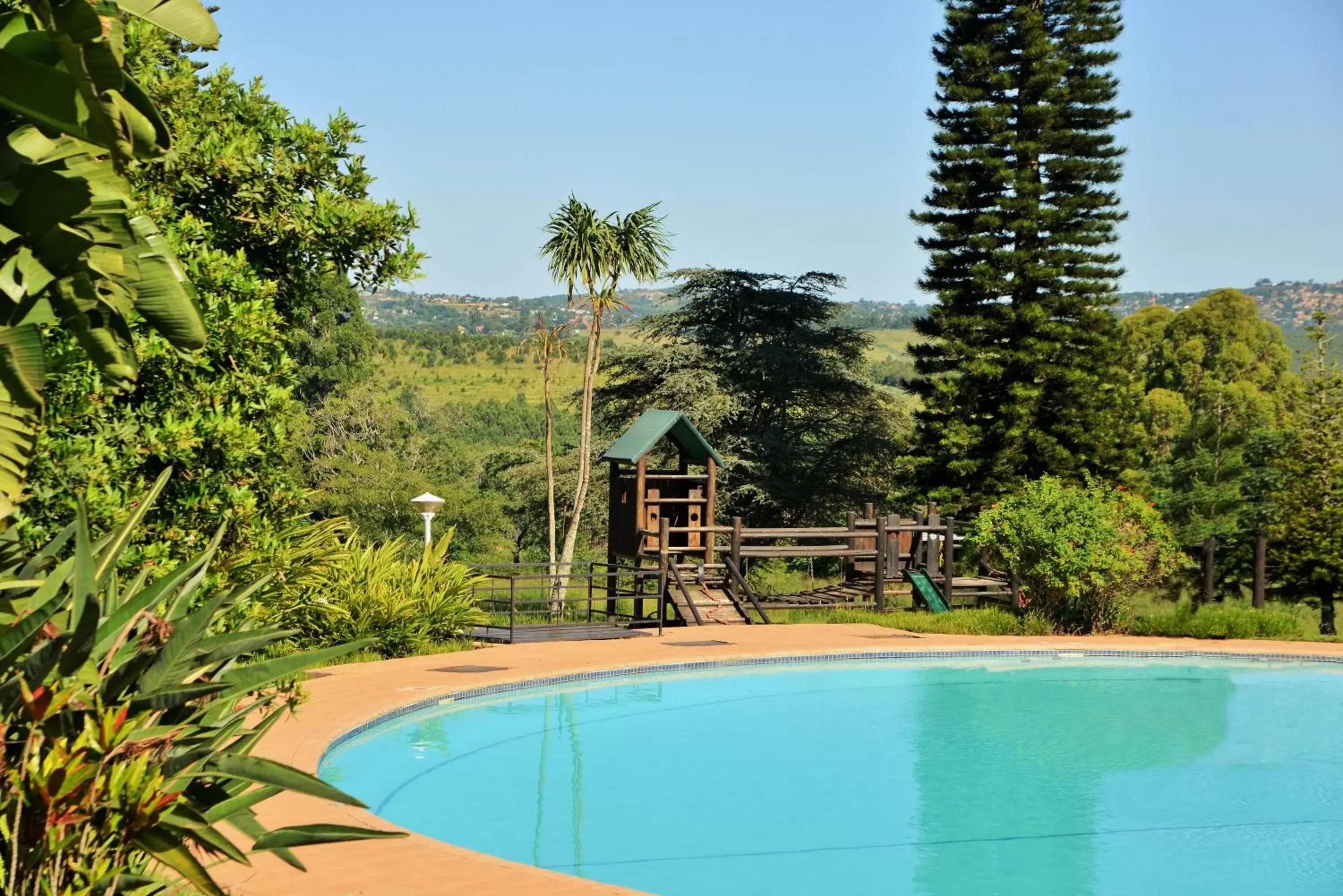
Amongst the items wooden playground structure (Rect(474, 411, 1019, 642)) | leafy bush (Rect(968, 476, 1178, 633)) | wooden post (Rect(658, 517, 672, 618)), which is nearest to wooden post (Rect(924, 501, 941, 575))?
wooden playground structure (Rect(474, 411, 1019, 642))

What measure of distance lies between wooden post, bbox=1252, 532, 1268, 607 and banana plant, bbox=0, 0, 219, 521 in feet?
51.0

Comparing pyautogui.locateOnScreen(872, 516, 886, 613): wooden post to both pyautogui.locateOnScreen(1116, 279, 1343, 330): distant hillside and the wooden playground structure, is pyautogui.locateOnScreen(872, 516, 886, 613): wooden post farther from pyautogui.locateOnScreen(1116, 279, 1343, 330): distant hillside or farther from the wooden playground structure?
pyautogui.locateOnScreen(1116, 279, 1343, 330): distant hillside

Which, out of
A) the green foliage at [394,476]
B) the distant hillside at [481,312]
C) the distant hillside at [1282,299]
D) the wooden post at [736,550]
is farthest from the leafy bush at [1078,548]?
the distant hillside at [1282,299]

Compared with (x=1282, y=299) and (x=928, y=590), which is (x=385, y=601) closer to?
(x=928, y=590)

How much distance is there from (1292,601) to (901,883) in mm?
11551

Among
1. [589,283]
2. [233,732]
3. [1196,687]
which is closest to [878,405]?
[589,283]

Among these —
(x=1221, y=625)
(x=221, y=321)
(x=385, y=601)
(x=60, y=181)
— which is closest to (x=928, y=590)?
(x=1221, y=625)

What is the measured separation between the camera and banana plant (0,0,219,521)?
3.22m

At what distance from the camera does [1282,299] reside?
166 m

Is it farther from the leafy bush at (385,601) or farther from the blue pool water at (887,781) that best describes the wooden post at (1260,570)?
the leafy bush at (385,601)

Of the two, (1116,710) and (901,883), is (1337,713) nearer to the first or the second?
(1116,710)

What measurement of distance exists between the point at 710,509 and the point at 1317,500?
7.53 meters

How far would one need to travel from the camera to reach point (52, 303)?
3.68 metres

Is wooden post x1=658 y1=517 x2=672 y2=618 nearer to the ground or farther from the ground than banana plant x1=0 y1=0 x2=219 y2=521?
nearer to the ground
